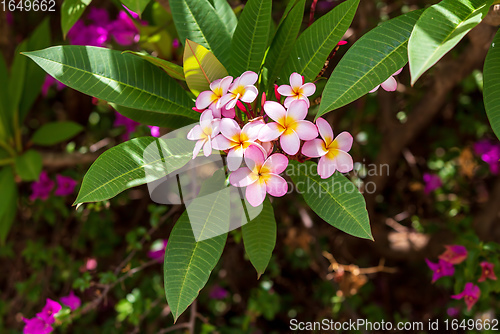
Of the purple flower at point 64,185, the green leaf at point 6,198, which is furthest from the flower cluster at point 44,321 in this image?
the purple flower at point 64,185

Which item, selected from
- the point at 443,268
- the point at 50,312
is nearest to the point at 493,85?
the point at 443,268

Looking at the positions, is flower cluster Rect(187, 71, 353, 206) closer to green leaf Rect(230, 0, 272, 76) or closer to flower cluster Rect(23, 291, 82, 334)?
green leaf Rect(230, 0, 272, 76)

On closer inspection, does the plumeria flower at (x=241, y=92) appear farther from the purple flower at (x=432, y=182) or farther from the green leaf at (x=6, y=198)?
the purple flower at (x=432, y=182)

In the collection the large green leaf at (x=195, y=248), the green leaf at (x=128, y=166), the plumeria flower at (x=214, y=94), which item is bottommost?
the large green leaf at (x=195, y=248)

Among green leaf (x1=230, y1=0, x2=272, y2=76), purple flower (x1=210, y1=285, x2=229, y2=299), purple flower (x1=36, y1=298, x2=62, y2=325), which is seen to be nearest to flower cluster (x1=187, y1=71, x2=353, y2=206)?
green leaf (x1=230, y1=0, x2=272, y2=76)

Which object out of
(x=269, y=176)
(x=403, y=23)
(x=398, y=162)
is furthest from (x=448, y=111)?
(x=269, y=176)

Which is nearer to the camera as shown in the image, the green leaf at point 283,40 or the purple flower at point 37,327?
the green leaf at point 283,40

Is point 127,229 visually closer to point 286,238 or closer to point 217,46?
point 286,238
